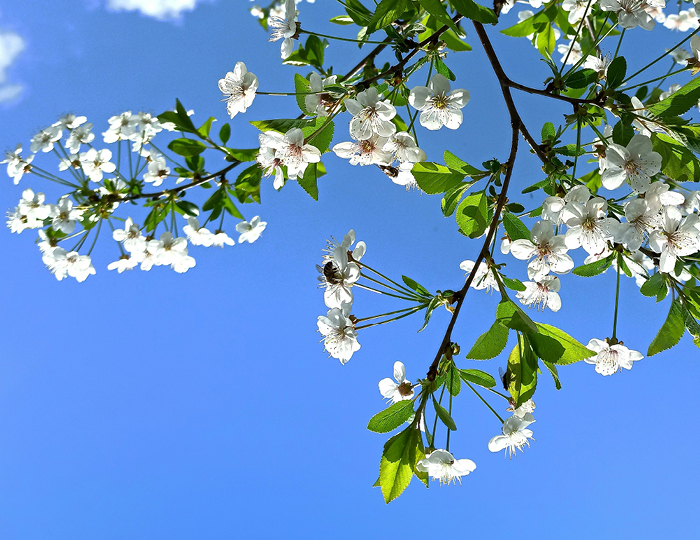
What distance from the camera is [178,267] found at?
199cm

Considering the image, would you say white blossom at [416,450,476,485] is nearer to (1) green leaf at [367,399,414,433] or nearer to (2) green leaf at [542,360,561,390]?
(1) green leaf at [367,399,414,433]

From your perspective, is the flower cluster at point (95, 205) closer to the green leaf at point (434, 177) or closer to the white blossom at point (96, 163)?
the white blossom at point (96, 163)

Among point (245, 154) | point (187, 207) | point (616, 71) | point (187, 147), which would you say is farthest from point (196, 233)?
point (616, 71)

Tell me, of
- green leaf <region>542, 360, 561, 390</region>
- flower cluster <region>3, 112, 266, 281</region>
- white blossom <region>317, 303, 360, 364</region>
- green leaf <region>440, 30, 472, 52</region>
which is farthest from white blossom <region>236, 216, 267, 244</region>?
green leaf <region>542, 360, 561, 390</region>

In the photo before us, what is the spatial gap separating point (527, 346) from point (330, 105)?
0.63 m

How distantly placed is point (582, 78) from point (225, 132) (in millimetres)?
1114

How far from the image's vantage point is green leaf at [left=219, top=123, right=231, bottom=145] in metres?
1.62

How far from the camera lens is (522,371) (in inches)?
39.6

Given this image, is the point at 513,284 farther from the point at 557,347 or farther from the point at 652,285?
the point at 652,285

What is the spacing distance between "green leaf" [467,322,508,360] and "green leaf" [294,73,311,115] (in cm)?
57

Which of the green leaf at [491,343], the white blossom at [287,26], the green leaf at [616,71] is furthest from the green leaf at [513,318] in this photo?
the white blossom at [287,26]

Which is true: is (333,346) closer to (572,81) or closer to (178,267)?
(572,81)

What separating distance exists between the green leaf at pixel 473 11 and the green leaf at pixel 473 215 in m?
0.34

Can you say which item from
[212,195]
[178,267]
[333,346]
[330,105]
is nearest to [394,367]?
[333,346]
